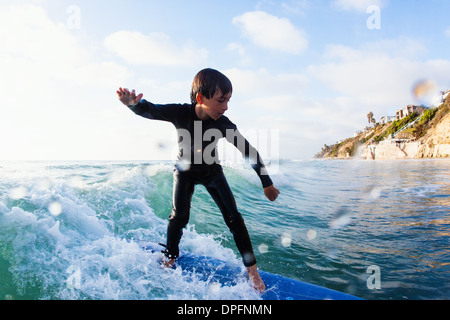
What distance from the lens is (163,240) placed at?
4.40 m

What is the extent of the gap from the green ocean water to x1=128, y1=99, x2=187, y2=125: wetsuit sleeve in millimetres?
1540

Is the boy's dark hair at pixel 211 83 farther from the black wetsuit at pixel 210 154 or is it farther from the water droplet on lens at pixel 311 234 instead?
the water droplet on lens at pixel 311 234

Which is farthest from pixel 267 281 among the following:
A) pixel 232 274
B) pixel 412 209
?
pixel 412 209

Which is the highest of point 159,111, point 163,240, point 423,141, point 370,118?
point 370,118

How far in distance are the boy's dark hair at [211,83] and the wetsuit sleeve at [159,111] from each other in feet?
1.05

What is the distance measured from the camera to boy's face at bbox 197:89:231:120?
238 cm

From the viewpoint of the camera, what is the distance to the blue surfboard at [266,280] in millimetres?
2527

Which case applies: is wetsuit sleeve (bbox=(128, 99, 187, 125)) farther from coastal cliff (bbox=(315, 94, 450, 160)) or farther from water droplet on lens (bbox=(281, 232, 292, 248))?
coastal cliff (bbox=(315, 94, 450, 160))

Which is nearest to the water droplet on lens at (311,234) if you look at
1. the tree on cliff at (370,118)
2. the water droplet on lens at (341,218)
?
the water droplet on lens at (341,218)

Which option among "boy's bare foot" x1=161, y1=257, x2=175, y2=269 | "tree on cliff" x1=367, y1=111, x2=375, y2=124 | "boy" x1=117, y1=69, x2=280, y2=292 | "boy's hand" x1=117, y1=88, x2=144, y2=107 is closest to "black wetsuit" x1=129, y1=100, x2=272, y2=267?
"boy" x1=117, y1=69, x2=280, y2=292

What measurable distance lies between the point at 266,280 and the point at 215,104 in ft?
6.17

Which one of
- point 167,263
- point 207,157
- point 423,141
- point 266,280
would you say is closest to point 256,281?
point 266,280

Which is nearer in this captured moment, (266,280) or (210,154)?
(210,154)

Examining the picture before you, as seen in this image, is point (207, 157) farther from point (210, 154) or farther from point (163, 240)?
point (163, 240)
